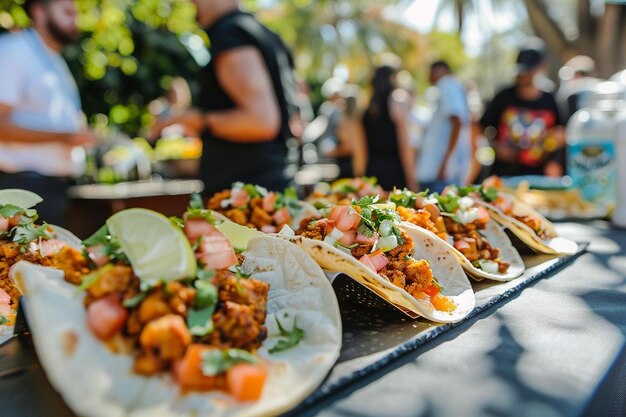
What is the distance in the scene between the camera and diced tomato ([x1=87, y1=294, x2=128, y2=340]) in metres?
1.12

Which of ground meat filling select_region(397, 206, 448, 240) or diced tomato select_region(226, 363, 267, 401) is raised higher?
ground meat filling select_region(397, 206, 448, 240)

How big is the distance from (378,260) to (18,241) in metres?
1.15

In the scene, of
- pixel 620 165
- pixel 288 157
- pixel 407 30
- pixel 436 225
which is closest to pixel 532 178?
pixel 620 165

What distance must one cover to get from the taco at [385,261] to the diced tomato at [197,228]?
0.31 m

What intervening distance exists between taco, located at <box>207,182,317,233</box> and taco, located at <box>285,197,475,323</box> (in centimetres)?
52

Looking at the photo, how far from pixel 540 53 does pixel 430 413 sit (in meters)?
3.69

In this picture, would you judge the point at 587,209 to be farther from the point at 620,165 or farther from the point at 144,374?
the point at 144,374

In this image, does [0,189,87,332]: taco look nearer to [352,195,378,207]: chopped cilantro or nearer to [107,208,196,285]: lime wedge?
[107,208,196,285]: lime wedge

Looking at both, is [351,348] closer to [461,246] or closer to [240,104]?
[461,246]

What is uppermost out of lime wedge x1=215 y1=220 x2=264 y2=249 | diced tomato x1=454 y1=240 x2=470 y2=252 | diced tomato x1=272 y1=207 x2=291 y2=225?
lime wedge x1=215 y1=220 x2=264 y2=249

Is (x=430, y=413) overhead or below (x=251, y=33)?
below

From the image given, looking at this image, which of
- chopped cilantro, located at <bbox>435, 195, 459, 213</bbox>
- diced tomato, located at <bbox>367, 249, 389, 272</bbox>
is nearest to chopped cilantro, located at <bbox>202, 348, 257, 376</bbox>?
diced tomato, located at <bbox>367, 249, 389, 272</bbox>

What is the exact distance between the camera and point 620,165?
343 cm

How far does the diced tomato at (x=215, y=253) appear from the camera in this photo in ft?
4.32
